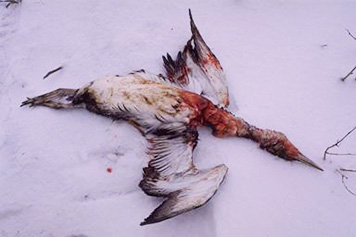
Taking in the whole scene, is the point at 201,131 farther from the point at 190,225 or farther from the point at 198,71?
the point at 190,225

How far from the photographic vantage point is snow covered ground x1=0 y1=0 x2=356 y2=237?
1.91 metres

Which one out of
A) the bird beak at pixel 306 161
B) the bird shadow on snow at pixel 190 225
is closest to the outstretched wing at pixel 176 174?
the bird shadow on snow at pixel 190 225

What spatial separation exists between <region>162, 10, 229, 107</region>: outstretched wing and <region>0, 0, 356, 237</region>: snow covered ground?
0.32 ft

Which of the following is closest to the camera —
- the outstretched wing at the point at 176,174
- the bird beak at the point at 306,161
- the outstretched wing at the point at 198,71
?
the outstretched wing at the point at 176,174

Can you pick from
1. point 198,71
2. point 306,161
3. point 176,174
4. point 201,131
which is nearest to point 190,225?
point 176,174

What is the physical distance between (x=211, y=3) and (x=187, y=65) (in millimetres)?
573

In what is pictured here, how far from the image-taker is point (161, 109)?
1.97 meters

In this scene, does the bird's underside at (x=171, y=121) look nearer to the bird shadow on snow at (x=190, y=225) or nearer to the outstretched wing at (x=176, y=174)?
the outstretched wing at (x=176, y=174)

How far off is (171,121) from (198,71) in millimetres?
437

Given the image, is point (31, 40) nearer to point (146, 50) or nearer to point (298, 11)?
point (146, 50)

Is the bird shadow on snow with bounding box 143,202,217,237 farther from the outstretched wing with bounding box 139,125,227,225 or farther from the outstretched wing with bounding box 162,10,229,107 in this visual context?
the outstretched wing with bounding box 162,10,229,107

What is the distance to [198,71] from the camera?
2.26 m

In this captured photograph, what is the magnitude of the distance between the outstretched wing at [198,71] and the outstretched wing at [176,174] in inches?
12.5

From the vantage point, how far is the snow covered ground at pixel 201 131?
6.27ft
